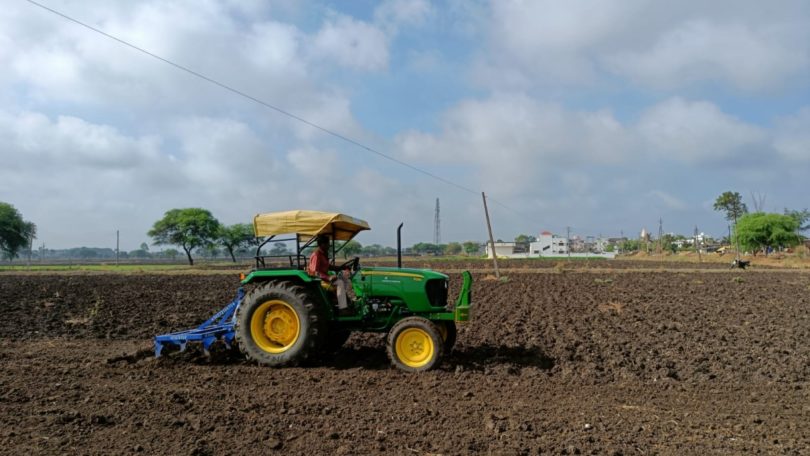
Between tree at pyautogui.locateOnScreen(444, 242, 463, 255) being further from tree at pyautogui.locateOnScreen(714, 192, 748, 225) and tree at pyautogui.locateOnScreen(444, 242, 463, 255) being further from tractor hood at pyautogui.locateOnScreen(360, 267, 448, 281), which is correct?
tractor hood at pyautogui.locateOnScreen(360, 267, 448, 281)

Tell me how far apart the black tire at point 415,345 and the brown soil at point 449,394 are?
0.69 feet

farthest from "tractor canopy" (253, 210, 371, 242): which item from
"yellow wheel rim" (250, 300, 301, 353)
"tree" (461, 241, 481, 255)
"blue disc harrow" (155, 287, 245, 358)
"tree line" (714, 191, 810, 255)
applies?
"tree" (461, 241, 481, 255)

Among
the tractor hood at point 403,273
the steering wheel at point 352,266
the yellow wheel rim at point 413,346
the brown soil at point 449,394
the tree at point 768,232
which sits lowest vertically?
the brown soil at point 449,394

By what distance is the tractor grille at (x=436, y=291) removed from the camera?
7.71m

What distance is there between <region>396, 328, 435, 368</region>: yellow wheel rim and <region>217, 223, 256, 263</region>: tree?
6795 centimetres

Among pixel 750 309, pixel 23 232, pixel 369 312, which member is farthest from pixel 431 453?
pixel 23 232

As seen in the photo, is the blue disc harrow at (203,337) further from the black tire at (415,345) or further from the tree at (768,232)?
the tree at (768,232)

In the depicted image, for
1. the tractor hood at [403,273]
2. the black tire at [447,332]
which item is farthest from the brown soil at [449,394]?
the tractor hood at [403,273]

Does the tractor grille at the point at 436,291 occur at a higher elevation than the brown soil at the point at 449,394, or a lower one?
higher

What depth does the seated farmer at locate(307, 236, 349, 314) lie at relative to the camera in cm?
763

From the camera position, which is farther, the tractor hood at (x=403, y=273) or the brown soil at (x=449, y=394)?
the tractor hood at (x=403, y=273)

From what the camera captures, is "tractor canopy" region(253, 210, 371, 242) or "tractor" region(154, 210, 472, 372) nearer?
"tractor" region(154, 210, 472, 372)

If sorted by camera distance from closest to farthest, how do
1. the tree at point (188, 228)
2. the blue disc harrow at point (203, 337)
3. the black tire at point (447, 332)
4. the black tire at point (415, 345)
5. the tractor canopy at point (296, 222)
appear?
the black tire at point (415, 345) < the tractor canopy at point (296, 222) < the blue disc harrow at point (203, 337) < the black tire at point (447, 332) < the tree at point (188, 228)

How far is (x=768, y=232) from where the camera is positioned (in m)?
61.3
